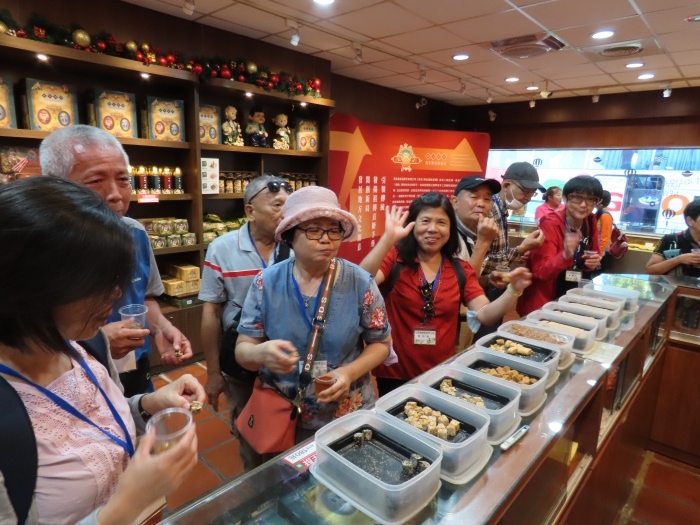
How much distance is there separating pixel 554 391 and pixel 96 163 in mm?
1705

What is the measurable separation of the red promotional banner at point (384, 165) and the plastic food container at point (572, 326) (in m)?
3.28

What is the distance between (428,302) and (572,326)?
0.60 metres

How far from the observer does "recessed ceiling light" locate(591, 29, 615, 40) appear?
3.77 meters

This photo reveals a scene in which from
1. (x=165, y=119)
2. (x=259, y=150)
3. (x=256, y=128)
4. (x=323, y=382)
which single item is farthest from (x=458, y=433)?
(x=256, y=128)

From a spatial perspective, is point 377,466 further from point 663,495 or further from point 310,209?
point 663,495

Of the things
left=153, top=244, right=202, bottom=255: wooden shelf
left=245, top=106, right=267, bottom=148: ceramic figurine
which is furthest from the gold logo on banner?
left=153, top=244, right=202, bottom=255: wooden shelf

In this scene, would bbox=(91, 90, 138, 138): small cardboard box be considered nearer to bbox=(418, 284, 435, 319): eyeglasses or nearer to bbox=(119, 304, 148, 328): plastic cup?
bbox=(119, 304, 148, 328): plastic cup

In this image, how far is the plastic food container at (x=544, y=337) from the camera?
57.1 inches

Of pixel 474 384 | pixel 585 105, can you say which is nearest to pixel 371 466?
pixel 474 384

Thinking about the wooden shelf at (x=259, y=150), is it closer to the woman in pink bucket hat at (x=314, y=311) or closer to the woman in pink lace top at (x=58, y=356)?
the woman in pink bucket hat at (x=314, y=311)

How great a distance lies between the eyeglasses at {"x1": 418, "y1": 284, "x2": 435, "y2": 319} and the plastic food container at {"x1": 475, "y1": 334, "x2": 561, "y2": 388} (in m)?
0.36

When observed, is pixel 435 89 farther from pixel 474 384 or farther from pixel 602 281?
pixel 474 384

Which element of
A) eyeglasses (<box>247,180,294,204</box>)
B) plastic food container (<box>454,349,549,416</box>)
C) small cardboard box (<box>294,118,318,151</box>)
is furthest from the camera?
small cardboard box (<box>294,118,318,151</box>)

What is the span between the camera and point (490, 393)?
46.5 inches
